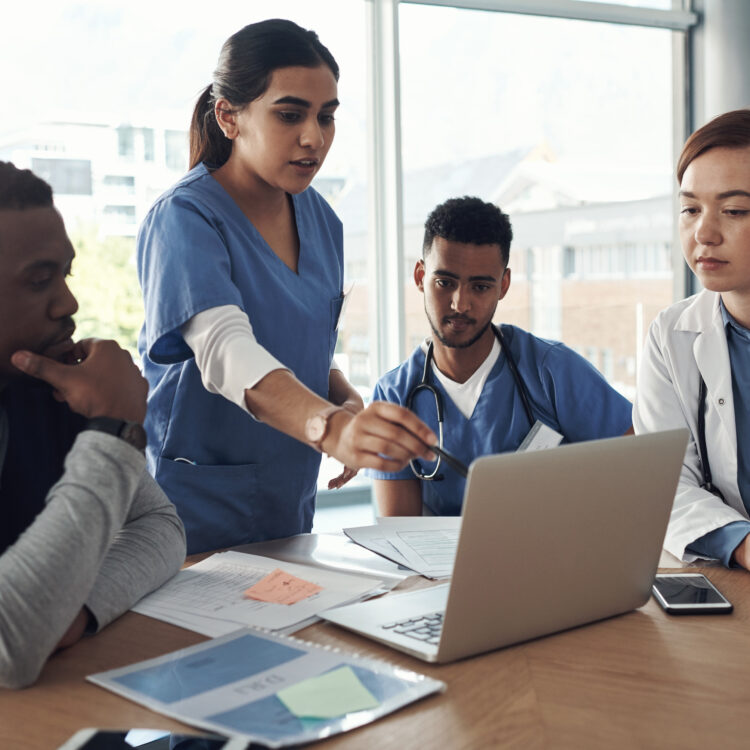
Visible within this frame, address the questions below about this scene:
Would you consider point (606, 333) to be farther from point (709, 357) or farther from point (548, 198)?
point (709, 357)

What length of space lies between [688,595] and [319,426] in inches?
20.5

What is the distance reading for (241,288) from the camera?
150 cm

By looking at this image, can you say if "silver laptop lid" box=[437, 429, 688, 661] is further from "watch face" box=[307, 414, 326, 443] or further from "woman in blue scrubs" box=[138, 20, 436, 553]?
"woman in blue scrubs" box=[138, 20, 436, 553]

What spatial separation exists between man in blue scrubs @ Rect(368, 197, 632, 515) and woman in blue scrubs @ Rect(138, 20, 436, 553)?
0.28m

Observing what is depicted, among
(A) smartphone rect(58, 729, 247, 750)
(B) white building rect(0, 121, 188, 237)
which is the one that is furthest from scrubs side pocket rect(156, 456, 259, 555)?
(B) white building rect(0, 121, 188, 237)

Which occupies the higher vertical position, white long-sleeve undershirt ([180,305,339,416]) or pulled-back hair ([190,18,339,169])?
pulled-back hair ([190,18,339,169])

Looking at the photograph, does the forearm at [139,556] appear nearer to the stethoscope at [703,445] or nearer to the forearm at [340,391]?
the forearm at [340,391]

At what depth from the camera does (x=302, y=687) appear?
33.8 inches

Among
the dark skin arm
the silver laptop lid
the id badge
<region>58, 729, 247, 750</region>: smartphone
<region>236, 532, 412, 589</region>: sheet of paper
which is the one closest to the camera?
<region>58, 729, 247, 750</region>: smartphone

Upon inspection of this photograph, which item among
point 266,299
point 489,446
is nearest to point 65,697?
point 266,299

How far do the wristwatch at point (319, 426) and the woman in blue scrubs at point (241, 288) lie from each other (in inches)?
6.3

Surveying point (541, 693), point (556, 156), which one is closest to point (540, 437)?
point (541, 693)

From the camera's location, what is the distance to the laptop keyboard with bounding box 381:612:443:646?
3.26ft

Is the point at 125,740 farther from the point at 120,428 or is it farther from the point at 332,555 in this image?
the point at 332,555
